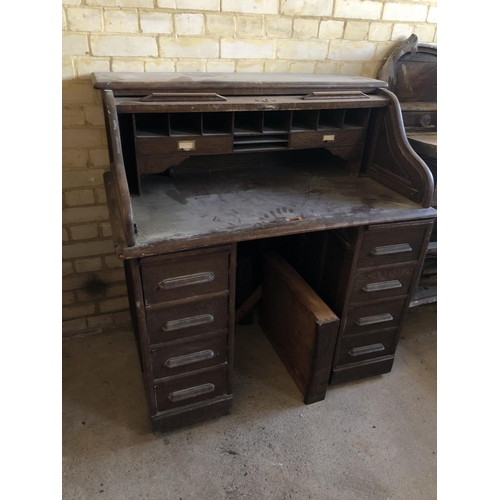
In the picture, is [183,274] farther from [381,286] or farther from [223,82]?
[381,286]

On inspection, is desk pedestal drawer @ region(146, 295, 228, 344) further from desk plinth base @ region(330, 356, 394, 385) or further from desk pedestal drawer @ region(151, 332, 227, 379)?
→ desk plinth base @ region(330, 356, 394, 385)

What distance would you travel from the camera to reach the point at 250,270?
2154 mm

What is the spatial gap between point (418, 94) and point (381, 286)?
1154 millimetres

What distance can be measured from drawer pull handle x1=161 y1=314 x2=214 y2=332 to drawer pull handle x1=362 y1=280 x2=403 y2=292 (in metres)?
0.67

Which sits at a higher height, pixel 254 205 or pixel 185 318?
pixel 254 205

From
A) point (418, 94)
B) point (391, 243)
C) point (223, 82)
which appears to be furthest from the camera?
point (418, 94)

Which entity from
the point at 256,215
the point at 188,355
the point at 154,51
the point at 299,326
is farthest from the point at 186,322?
the point at 154,51

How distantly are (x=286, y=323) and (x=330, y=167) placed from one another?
2.56ft

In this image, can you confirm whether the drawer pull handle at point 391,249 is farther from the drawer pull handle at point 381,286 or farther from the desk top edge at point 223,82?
the desk top edge at point 223,82

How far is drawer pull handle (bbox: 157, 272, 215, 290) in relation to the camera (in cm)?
137

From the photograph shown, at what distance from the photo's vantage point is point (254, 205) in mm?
1543

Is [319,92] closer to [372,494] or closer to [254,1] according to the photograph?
[254,1]

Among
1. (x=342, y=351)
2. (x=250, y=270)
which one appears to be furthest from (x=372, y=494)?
(x=250, y=270)

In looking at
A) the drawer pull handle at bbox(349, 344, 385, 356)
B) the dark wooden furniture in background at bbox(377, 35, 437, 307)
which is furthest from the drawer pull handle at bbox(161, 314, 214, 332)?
the dark wooden furniture in background at bbox(377, 35, 437, 307)
